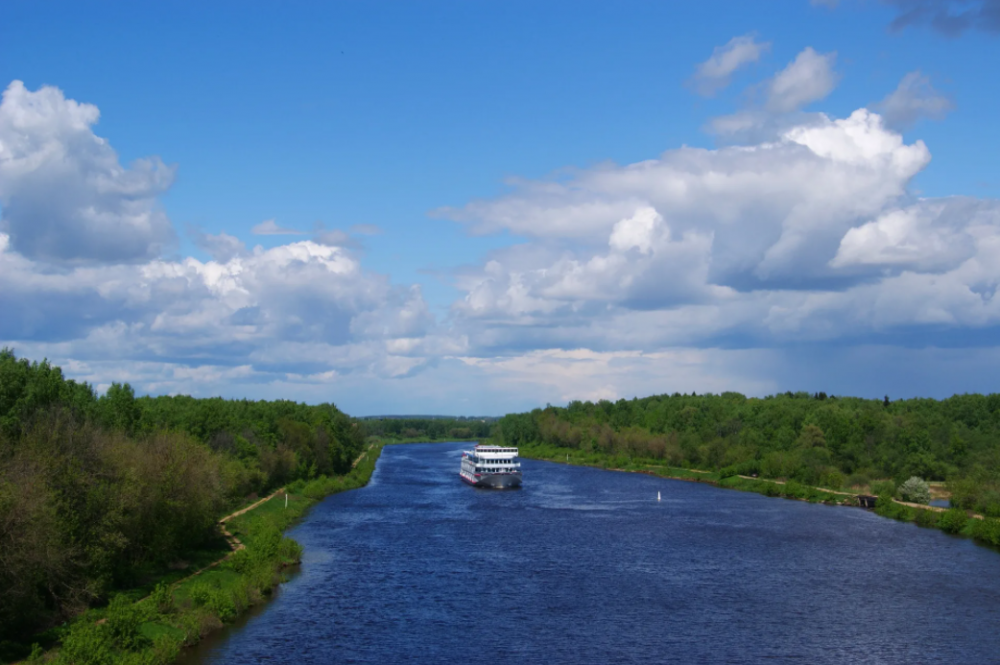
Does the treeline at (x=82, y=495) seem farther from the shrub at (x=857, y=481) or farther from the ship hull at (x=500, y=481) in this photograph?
the shrub at (x=857, y=481)

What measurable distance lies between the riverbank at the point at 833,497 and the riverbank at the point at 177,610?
67.7 meters

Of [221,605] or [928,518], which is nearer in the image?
[221,605]

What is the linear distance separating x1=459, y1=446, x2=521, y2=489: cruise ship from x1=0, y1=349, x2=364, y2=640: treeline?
54502mm

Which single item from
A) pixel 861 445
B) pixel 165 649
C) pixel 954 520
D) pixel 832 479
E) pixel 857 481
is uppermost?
pixel 861 445

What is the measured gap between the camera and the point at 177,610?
47906mm

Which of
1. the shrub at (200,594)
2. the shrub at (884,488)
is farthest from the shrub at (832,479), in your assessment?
the shrub at (200,594)

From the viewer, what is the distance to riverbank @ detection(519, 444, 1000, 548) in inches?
3275

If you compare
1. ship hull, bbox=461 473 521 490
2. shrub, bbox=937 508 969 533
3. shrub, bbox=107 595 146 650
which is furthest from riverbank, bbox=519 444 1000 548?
shrub, bbox=107 595 146 650

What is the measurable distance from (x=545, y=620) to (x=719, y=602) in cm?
1334

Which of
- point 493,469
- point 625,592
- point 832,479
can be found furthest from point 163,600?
A: point 832,479

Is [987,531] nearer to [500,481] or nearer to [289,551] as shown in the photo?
[289,551]

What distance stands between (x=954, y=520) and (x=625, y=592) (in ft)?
156

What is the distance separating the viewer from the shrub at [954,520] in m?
85.9

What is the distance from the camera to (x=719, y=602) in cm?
5684
